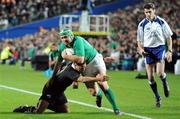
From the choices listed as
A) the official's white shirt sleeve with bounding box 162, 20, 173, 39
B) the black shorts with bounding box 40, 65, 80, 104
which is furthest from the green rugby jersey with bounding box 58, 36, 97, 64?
the official's white shirt sleeve with bounding box 162, 20, 173, 39

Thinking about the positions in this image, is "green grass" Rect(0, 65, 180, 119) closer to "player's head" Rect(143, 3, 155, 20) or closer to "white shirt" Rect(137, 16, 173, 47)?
"white shirt" Rect(137, 16, 173, 47)

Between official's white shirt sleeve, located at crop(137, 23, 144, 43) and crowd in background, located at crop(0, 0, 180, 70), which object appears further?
crowd in background, located at crop(0, 0, 180, 70)

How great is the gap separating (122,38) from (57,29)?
11.6 metres

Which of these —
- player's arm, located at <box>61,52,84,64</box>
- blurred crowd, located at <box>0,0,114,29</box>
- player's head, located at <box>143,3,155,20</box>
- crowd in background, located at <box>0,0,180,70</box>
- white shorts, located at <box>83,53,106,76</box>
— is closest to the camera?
player's arm, located at <box>61,52,84,64</box>

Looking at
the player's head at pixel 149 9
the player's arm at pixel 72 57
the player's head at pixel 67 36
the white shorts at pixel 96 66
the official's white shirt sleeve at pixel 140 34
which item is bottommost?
the white shorts at pixel 96 66

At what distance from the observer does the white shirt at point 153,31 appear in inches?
619

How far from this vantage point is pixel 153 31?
1571cm

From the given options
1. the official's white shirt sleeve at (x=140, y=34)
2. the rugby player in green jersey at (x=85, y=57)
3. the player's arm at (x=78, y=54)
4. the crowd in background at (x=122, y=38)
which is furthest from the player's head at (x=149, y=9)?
the crowd in background at (x=122, y=38)

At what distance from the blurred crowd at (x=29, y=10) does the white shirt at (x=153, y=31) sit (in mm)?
38251

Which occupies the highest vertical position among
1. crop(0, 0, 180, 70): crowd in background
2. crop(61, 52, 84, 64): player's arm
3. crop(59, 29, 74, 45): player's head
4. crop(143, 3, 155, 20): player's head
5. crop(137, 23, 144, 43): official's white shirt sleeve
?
crop(143, 3, 155, 20): player's head

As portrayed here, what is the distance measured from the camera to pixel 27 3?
59344 mm

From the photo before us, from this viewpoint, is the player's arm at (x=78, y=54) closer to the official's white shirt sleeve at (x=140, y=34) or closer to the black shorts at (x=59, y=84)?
the black shorts at (x=59, y=84)

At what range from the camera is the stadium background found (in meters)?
26.9

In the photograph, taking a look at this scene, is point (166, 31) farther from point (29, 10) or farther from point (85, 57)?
point (29, 10)
